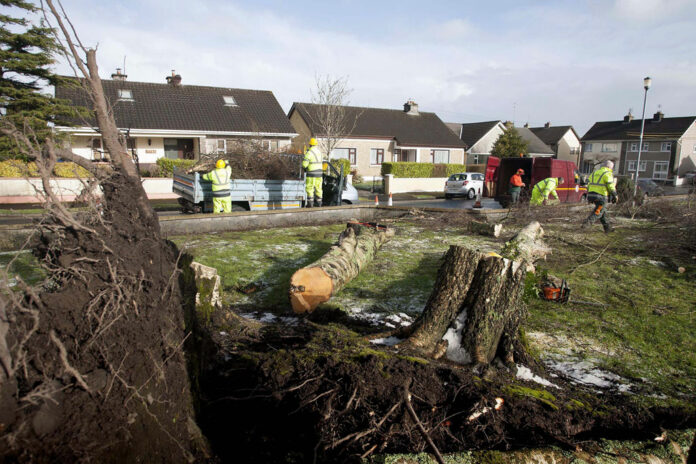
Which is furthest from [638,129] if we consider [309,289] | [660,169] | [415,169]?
[309,289]

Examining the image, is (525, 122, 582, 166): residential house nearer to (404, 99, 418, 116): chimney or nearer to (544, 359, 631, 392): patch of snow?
(404, 99, 418, 116): chimney

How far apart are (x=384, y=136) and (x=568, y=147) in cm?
3308

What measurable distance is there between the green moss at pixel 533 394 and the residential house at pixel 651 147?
52446mm

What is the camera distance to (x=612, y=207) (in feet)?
44.2

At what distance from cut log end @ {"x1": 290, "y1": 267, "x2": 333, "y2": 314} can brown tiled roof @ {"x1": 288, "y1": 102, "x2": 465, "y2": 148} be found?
2861 cm

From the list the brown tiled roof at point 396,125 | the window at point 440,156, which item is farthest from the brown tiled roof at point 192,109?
the window at point 440,156

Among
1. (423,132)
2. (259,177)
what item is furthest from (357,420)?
(423,132)

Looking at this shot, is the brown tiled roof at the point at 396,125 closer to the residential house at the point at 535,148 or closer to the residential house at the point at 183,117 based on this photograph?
the residential house at the point at 183,117

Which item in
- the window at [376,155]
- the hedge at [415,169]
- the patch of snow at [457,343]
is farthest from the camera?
the window at [376,155]

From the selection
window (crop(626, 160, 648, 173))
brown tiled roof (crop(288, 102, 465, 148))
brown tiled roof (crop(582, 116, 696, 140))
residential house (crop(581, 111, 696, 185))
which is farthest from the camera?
window (crop(626, 160, 648, 173))

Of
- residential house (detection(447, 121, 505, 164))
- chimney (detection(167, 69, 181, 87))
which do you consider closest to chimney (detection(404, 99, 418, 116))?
residential house (detection(447, 121, 505, 164))

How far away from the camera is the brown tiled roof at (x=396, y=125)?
34.3m

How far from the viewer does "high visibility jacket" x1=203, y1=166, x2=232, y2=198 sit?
9.53 metres

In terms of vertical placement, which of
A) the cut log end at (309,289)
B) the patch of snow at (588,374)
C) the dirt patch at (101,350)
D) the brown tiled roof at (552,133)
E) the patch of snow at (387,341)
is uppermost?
the brown tiled roof at (552,133)
